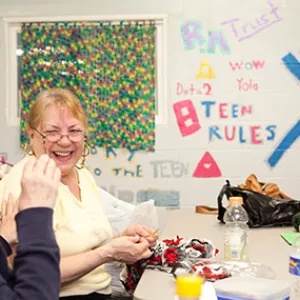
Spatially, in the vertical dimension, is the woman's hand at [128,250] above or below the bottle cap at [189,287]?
below

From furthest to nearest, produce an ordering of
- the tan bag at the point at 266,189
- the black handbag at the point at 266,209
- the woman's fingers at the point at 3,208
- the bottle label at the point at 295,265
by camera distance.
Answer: the tan bag at the point at 266,189, the black handbag at the point at 266,209, the woman's fingers at the point at 3,208, the bottle label at the point at 295,265

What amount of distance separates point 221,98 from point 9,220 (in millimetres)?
2611

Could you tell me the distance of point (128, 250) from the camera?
186cm

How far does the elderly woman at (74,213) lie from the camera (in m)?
1.87

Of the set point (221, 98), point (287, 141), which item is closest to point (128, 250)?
point (221, 98)

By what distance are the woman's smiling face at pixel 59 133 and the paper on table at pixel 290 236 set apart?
0.99 m

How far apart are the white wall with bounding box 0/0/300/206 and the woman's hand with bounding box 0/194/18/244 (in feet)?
7.67

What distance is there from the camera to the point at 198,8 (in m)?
3.94

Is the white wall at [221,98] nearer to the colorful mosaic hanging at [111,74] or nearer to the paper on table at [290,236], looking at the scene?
the colorful mosaic hanging at [111,74]

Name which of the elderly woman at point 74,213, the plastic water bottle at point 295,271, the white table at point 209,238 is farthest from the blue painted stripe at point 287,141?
the plastic water bottle at point 295,271

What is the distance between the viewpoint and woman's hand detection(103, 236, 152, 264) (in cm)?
186

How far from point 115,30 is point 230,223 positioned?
2.27m

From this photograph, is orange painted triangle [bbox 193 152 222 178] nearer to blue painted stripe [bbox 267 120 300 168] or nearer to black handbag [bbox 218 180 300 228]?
blue painted stripe [bbox 267 120 300 168]

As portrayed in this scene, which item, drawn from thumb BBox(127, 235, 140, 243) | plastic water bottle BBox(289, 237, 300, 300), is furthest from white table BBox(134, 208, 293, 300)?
plastic water bottle BBox(289, 237, 300, 300)
